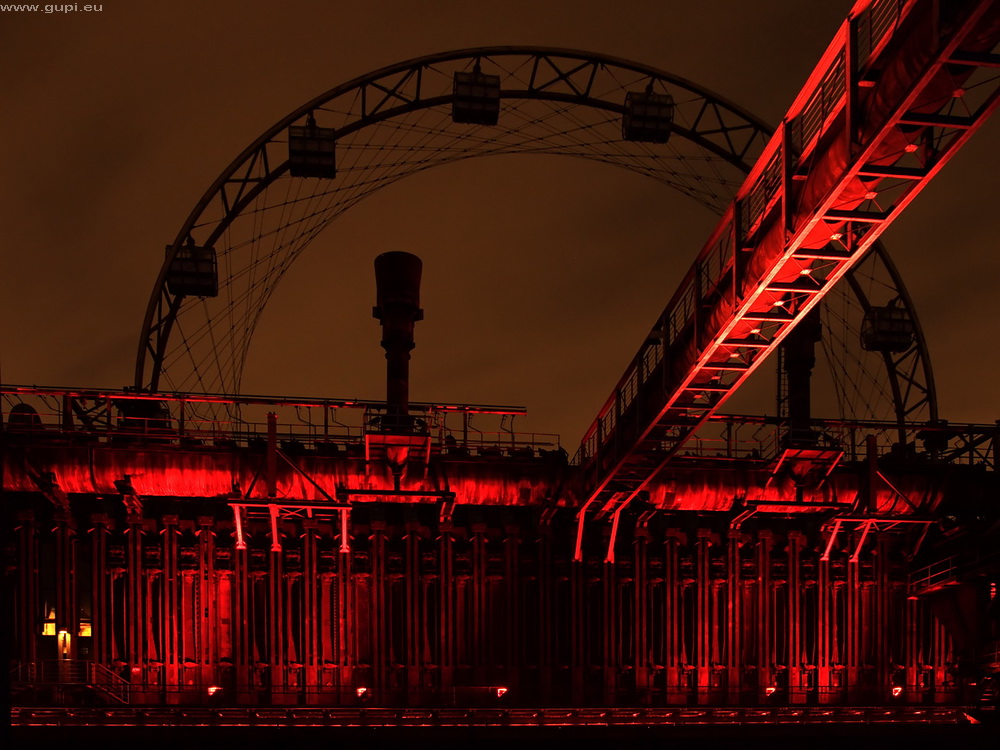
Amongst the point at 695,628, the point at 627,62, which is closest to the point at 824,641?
→ the point at 695,628

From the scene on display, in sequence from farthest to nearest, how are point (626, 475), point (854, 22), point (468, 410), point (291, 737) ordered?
A: point (468, 410)
point (626, 475)
point (291, 737)
point (854, 22)

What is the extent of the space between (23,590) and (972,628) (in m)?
27.6

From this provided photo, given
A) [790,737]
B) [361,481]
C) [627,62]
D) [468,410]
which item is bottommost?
[790,737]

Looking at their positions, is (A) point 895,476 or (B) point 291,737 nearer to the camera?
(B) point 291,737

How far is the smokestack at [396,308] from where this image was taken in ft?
104

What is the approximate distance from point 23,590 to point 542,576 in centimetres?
1480

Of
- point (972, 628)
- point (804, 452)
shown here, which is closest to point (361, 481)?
point (804, 452)

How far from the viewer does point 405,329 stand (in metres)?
32.2

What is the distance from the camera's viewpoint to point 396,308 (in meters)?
32.0

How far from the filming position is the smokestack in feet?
104

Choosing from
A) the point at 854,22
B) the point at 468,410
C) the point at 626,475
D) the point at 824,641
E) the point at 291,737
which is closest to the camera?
the point at 854,22

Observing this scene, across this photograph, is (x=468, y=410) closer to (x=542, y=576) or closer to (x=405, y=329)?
(x=405, y=329)

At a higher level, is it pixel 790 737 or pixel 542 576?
pixel 542 576

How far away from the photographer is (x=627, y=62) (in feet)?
123
